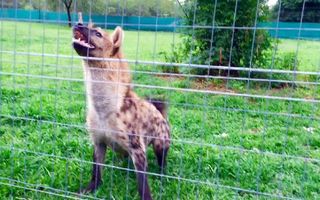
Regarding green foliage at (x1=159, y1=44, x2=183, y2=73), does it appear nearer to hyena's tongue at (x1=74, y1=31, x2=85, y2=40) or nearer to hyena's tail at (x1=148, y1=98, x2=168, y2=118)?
hyena's tail at (x1=148, y1=98, x2=168, y2=118)

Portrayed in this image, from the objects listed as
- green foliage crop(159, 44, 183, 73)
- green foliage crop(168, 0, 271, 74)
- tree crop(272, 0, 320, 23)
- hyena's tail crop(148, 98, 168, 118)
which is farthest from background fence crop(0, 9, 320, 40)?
green foliage crop(159, 44, 183, 73)

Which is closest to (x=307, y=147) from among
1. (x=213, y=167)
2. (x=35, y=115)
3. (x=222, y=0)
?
(x=213, y=167)

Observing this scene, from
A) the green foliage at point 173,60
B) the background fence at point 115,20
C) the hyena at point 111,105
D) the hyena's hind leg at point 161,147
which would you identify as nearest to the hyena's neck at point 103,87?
the hyena at point 111,105

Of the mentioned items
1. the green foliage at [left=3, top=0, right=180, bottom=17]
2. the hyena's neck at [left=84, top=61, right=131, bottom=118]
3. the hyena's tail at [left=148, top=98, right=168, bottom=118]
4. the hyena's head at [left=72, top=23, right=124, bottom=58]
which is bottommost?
the hyena's tail at [left=148, top=98, right=168, bottom=118]

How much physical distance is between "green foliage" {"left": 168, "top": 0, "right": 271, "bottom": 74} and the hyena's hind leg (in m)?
3.18

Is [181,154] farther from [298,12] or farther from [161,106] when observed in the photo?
[298,12]

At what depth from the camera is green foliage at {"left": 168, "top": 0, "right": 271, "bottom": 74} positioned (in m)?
6.77

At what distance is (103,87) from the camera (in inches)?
128

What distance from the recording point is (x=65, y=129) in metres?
4.54

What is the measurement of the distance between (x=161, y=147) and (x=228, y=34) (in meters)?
3.65

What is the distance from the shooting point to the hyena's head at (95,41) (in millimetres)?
3010

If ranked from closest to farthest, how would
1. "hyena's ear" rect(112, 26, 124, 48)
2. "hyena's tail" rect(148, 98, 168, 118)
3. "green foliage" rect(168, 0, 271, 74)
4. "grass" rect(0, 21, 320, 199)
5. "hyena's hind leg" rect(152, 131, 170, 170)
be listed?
"grass" rect(0, 21, 320, 199) < "hyena's ear" rect(112, 26, 124, 48) < "hyena's hind leg" rect(152, 131, 170, 170) < "hyena's tail" rect(148, 98, 168, 118) < "green foliage" rect(168, 0, 271, 74)

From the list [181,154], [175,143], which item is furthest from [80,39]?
[175,143]

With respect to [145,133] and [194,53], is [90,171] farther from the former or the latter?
[194,53]
